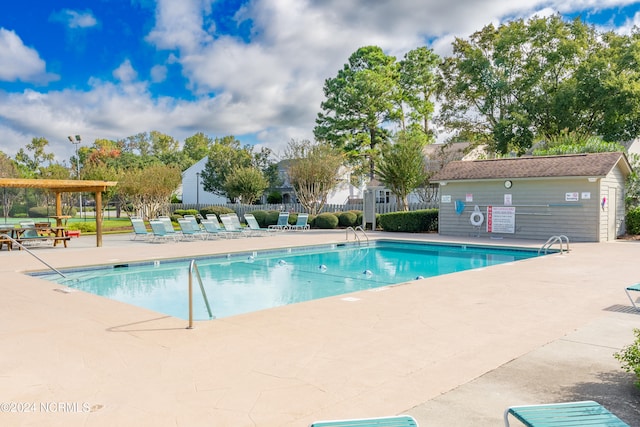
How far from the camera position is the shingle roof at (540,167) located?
1616 cm

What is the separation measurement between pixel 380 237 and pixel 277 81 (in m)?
11.1

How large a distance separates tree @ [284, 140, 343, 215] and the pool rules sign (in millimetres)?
11309

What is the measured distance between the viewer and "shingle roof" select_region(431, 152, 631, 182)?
16156 mm

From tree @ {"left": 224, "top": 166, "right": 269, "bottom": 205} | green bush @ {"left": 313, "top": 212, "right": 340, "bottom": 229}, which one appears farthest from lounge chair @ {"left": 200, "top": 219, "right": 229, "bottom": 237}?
tree @ {"left": 224, "top": 166, "right": 269, "bottom": 205}

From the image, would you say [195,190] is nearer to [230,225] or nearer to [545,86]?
[230,225]

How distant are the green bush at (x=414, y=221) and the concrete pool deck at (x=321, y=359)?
533 inches

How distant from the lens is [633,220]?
17891 millimetres

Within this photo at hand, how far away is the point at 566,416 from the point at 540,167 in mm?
16979

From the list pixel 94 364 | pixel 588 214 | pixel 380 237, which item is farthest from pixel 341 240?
pixel 94 364

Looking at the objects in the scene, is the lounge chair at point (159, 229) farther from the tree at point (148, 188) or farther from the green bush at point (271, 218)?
the tree at point (148, 188)

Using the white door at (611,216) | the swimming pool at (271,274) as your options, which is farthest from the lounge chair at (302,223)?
the white door at (611,216)

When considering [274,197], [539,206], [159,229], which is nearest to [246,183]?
[274,197]

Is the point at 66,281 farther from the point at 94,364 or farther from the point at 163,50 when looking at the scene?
the point at 163,50

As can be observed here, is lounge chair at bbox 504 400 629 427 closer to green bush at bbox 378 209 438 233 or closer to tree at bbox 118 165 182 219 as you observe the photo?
green bush at bbox 378 209 438 233
